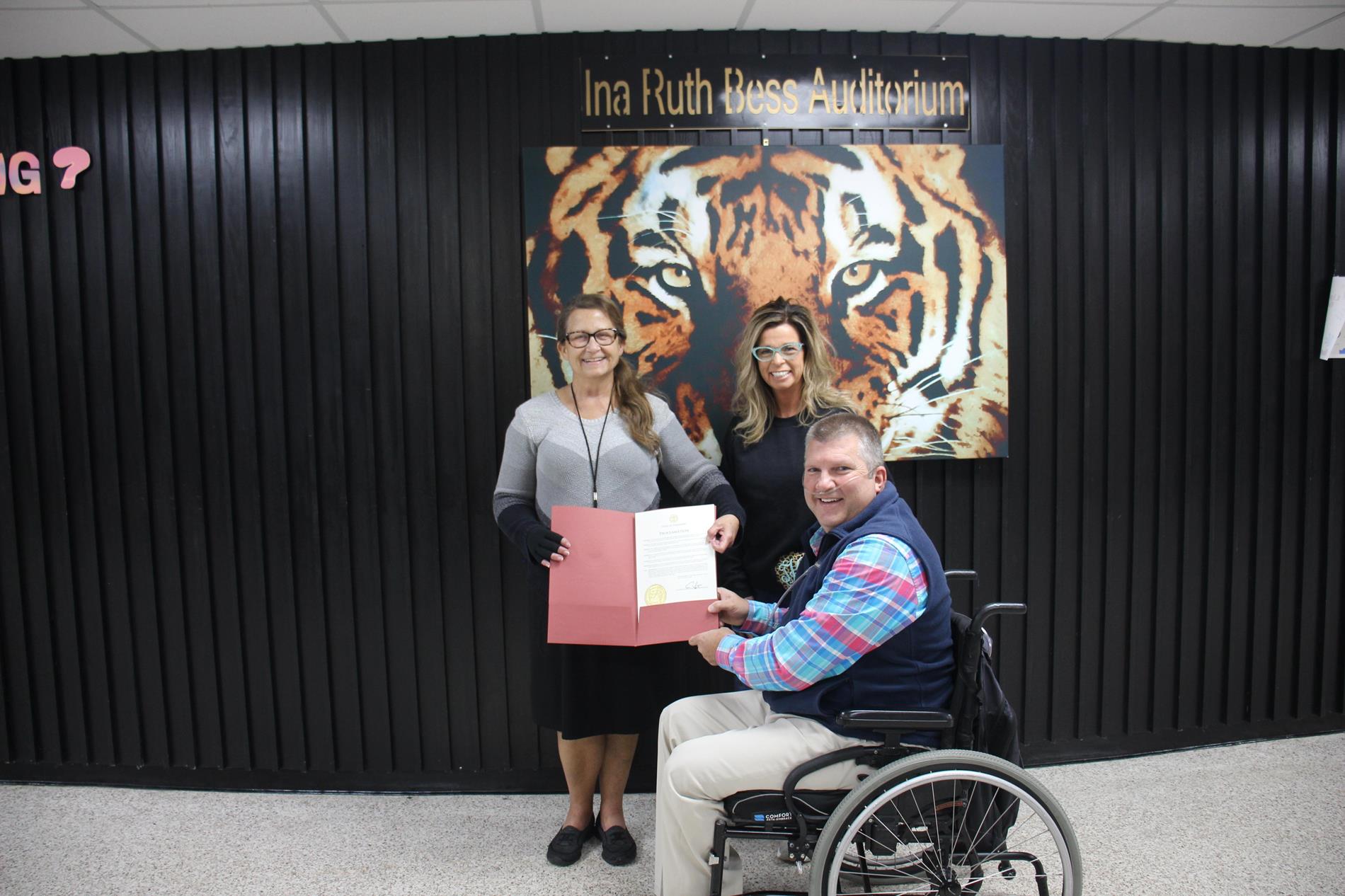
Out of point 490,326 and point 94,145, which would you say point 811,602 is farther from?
point 94,145

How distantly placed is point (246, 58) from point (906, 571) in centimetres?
297

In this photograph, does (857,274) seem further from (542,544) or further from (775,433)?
(542,544)

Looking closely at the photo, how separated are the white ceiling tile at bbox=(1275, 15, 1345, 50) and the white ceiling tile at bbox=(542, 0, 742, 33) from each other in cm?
219

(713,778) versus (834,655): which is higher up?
(834,655)

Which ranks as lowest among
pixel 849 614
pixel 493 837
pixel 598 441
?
pixel 493 837

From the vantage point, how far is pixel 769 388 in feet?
8.26

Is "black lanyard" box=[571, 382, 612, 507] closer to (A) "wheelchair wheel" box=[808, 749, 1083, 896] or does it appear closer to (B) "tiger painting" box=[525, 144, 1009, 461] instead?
(B) "tiger painting" box=[525, 144, 1009, 461]

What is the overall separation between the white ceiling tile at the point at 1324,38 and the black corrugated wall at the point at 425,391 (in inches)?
3.0

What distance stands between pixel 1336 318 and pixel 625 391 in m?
2.93

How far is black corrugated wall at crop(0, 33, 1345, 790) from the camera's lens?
9.27ft

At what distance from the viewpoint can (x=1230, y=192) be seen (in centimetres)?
303

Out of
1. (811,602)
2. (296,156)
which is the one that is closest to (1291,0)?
(811,602)

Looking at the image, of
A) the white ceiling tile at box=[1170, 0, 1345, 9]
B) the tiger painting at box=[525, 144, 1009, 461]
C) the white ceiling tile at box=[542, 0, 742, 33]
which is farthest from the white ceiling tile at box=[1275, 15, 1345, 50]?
the white ceiling tile at box=[542, 0, 742, 33]

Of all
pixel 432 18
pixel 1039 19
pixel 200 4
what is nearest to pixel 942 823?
pixel 1039 19
